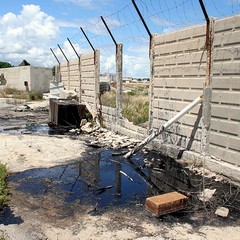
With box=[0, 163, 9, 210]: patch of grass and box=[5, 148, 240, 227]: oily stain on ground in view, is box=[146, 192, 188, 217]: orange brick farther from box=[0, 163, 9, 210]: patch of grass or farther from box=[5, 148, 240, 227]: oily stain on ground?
box=[0, 163, 9, 210]: patch of grass

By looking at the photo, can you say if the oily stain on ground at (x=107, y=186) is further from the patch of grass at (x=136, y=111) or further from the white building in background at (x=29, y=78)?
the white building in background at (x=29, y=78)

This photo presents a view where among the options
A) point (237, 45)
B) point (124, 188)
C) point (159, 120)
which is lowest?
point (124, 188)

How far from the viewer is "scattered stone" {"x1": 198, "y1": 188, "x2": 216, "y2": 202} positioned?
4.81 meters

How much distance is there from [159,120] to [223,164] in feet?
8.48

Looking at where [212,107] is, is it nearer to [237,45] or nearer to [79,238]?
[237,45]

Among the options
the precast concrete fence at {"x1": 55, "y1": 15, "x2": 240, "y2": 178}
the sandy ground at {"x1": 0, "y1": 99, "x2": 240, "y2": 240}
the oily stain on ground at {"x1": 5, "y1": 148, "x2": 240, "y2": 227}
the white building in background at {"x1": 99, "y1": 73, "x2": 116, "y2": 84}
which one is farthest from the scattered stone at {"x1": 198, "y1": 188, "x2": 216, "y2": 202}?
the white building in background at {"x1": 99, "y1": 73, "x2": 116, "y2": 84}

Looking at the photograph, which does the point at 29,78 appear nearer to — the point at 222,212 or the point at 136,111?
the point at 136,111

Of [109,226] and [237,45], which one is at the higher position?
[237,45]

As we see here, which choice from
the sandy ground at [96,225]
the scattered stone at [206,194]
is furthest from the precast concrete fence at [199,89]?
the sandy ground at [96,225]

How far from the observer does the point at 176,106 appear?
24.2ft

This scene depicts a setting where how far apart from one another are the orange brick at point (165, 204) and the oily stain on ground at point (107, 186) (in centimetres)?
10

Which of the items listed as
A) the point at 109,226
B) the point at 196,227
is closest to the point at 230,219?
the point at 196,227

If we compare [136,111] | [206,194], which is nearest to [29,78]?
[136,111]

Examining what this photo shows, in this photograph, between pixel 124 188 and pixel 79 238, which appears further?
pixel 124 188
